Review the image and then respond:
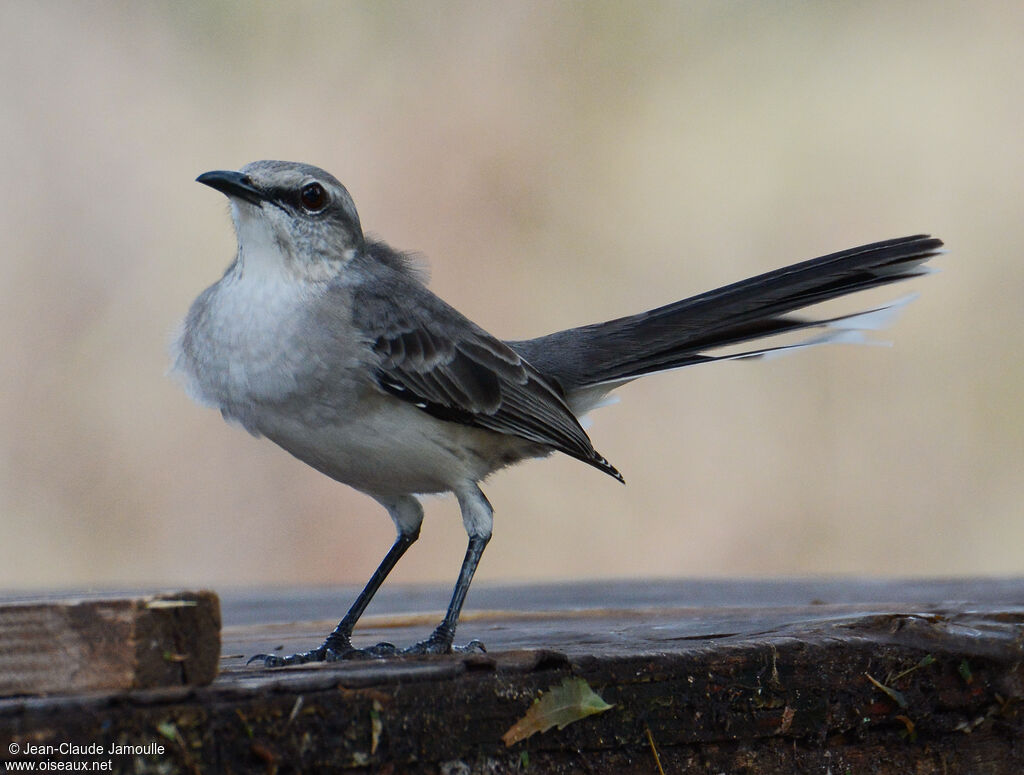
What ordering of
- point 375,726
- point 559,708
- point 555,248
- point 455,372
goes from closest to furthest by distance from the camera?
point 375,726
point 559,708
point 455,372
point 555,248

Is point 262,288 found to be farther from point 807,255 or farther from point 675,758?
point 807,255

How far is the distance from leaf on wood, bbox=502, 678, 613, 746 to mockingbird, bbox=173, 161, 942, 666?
815 millimetres

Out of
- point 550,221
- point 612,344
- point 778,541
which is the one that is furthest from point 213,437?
point 612,344

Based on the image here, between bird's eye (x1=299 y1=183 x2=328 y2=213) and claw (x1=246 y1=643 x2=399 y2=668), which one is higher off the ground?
bird's eye (x1=299 y1=183 x2=328 y2=213)

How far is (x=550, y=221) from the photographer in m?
10.5

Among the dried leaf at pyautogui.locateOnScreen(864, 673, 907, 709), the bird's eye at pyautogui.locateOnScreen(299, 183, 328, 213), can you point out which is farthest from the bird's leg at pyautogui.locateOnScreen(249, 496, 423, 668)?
the dried leaf at pyautogui.locateOnScreen(864, 673, 907, 709)

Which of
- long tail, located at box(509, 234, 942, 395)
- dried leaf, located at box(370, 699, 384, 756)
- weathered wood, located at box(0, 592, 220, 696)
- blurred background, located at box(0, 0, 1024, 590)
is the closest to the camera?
weathered wood, located at box(0, 592, 220, 696)

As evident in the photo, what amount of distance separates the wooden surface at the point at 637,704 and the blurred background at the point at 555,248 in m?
5.39

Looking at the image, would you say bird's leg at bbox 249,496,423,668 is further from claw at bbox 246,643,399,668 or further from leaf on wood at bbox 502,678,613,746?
leaf on wood at bbox 502,678,613,746

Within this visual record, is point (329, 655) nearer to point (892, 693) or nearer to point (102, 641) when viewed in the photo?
point (102, 641)

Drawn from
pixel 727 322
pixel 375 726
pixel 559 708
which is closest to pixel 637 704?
pixel 559 708

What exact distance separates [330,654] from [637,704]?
1.22 metres

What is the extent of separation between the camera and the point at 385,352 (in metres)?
4.05

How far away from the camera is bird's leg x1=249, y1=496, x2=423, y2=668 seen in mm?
3568
